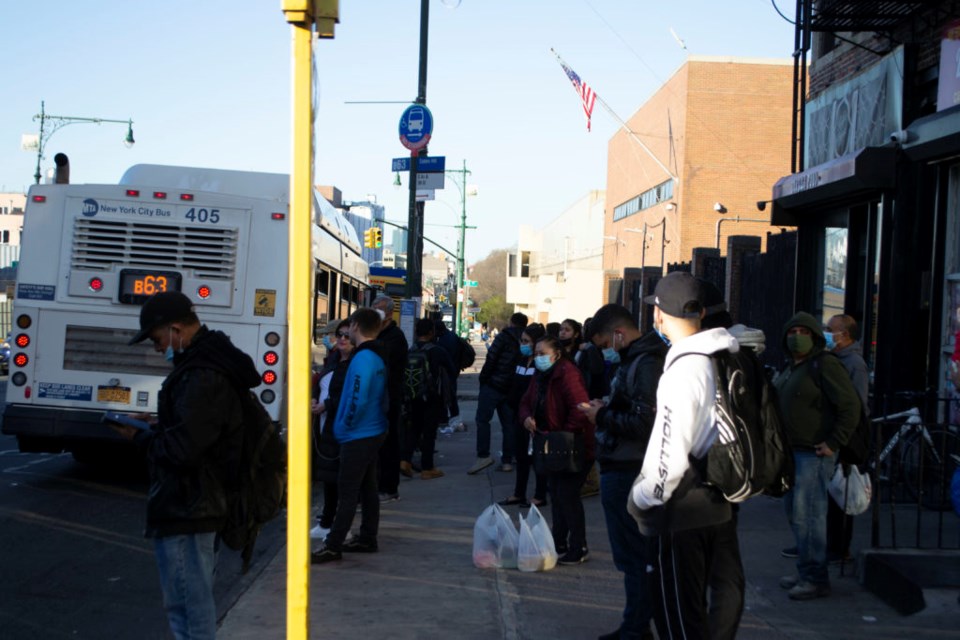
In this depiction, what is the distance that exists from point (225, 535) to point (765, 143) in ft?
145

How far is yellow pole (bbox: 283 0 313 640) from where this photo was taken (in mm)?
3414

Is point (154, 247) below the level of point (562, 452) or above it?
above

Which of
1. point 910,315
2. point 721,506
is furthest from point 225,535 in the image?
point 910,315

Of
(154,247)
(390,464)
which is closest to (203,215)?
(154,247)

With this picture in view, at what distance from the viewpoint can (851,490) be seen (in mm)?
7129

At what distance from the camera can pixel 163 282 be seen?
10.6 metres

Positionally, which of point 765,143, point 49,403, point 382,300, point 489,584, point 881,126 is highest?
point 765,143

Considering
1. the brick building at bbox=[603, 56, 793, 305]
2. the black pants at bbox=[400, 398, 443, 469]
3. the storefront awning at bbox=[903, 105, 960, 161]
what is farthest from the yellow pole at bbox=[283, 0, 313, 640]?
the brick building at bbox=[603, 56, 793, 305]

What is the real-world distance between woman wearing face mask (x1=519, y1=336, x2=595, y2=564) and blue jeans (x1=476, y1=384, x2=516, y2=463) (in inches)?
150

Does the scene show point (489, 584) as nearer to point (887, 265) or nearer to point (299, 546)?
point (299, 546)

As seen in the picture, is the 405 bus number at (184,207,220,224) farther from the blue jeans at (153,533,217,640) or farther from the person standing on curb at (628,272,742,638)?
the person standing on curb at (628,272,742,638)

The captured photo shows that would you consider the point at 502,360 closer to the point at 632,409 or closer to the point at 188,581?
the point at 632,409

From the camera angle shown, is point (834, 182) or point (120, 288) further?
point (834, 182)

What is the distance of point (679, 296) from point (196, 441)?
2.12m
